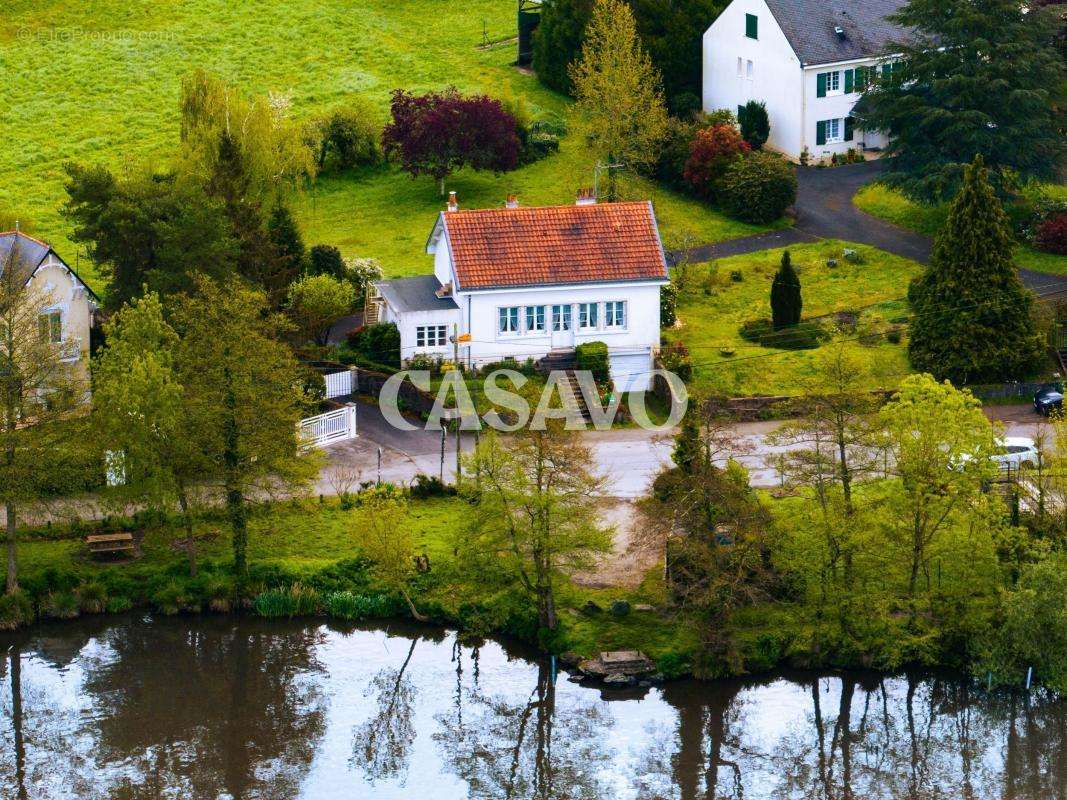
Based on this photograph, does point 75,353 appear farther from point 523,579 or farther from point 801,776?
point 801,776

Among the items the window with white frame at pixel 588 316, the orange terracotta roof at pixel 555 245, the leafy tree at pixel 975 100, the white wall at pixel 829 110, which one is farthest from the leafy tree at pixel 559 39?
the window with white frame at pixel 588 316

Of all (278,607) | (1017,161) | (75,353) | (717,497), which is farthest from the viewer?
(1017,161)

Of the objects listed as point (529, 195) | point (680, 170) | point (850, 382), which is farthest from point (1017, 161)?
point (850, 382)

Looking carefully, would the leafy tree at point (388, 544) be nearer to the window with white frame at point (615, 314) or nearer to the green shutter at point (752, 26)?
the window with white frame at point (615, 314)

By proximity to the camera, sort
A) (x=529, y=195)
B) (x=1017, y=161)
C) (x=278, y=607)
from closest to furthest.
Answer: (x=278, y=607)
(x=1017, y=161)
(x=529, y=195)

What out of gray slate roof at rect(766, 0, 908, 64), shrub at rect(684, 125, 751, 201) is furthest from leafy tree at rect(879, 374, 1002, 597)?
gray slate roof at rect(766, 0, 908, 64)

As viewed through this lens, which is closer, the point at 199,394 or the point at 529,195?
the point at 199,394

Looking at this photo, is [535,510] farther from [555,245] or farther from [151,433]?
[555,245]
